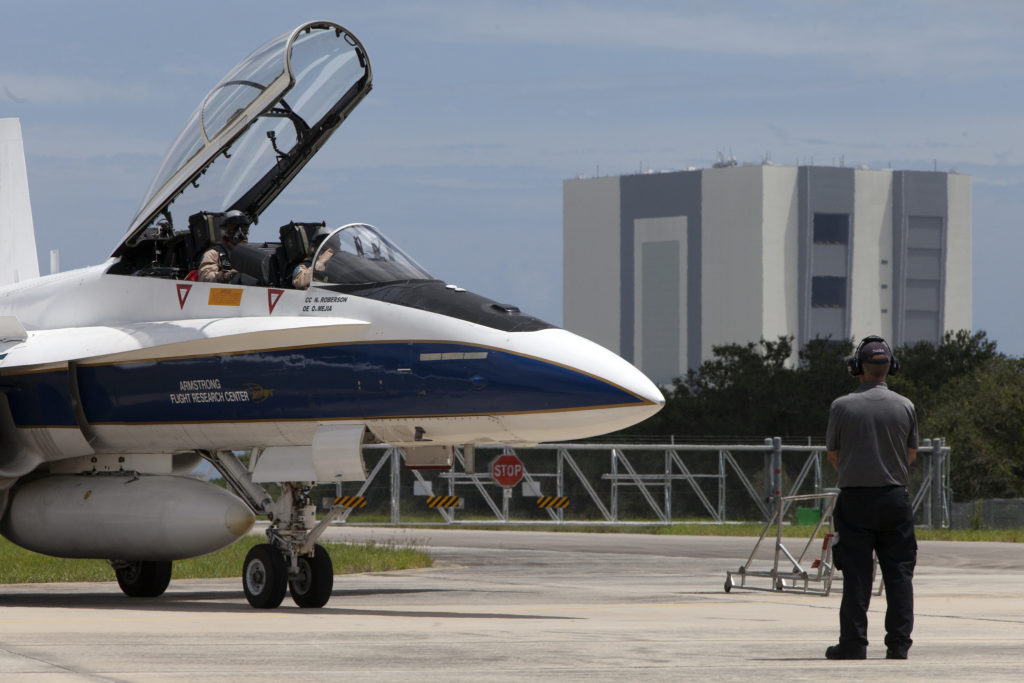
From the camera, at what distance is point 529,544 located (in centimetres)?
2905

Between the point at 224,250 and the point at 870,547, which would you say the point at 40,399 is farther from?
the point at 870,547

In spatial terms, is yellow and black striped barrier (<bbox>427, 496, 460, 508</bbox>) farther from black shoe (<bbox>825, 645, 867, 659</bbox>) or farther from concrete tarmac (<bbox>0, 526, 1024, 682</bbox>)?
black shoe (<bbox>825, 645, 867, 659</bbox>)

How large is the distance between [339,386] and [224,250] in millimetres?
2255

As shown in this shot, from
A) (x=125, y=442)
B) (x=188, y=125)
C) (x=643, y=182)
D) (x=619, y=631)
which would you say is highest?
(x=643, y=182)

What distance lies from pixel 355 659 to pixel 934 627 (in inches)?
204

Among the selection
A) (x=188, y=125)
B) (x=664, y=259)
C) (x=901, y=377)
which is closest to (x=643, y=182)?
(x=664, y=259)

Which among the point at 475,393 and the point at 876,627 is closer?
the point at 876,627

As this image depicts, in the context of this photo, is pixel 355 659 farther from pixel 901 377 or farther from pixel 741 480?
pixel 901 377

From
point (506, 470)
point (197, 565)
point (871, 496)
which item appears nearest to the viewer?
point (871, 496)

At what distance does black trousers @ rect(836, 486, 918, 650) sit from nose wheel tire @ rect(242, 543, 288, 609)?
6012 mm

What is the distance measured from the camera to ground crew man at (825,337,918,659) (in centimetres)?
930

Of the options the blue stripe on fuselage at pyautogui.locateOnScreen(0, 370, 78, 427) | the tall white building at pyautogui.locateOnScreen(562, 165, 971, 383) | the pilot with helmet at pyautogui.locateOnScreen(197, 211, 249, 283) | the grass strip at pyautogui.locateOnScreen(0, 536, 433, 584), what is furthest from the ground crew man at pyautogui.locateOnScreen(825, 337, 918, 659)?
the tall white building at pyautogui.locateOnScreen(562, 165, 971, 383)

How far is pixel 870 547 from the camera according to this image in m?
9.44

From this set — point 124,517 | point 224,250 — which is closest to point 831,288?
point 224,250
